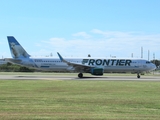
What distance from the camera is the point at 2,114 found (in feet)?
32.7

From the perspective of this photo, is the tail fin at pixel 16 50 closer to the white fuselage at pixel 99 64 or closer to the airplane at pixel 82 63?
the airplane at pixel 82 63

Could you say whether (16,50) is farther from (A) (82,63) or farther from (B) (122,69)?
(B) (122,69)

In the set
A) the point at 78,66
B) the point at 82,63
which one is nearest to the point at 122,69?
the point at 82,63

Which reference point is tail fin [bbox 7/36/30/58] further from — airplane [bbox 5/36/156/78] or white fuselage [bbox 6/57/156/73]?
white fuselage [bbox 6/57/156/73]

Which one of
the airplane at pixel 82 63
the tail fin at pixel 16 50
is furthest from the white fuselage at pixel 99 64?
the tail fin at pixel 16 50

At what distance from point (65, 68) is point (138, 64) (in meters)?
11.3

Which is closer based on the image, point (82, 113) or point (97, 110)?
point (82, 113)

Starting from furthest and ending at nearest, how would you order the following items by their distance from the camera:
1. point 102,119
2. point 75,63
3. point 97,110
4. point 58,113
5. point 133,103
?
point 75,63 < point 133,103 < point 97,110 < point 58,113 < point 102,119

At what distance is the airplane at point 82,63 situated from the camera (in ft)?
151

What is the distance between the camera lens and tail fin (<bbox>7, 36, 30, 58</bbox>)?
49.7 m

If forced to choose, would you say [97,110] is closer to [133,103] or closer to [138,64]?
[133,103]

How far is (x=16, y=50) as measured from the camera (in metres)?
49.8

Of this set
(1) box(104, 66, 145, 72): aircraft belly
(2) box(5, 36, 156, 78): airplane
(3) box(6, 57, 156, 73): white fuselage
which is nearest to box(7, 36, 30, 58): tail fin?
(2) box(5, 36, 156, 78): airplane

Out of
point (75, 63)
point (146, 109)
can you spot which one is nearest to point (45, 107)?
point (146, 109)
